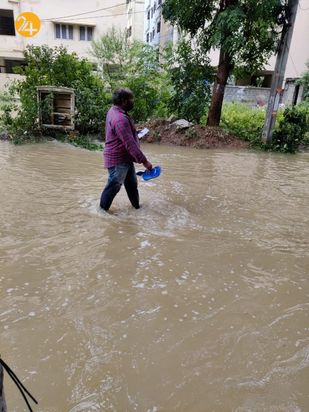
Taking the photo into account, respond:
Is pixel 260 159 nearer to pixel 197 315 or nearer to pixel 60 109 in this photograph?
pixel 60 109

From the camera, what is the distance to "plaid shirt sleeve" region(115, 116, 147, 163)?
4453 mm

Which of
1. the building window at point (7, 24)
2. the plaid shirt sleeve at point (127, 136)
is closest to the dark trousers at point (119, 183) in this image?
the plaid shirt sleeve at point (127, 136)

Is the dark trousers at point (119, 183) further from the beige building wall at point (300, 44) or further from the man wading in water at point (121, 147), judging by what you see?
the beige building wall at point (300, 44)

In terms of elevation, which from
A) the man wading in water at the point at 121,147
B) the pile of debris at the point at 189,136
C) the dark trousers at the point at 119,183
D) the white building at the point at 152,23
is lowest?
the pile of debris at the point at 189,136

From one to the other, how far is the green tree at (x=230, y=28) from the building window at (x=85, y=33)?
20061 mm

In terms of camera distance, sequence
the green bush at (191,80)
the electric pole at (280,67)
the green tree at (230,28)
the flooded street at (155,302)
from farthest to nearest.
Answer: the green bush at (191,80), the electric pole at (280,67), the green tree at (230,28), the flooded street at (155,302)

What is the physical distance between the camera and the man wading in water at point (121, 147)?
4473mm

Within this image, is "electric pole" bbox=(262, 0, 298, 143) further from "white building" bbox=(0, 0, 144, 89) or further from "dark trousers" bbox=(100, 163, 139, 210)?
"white building" bbox=(0, 0, 144, 89)

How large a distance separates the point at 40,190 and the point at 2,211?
1.15 meters

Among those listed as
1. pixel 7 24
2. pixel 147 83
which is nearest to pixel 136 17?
pixel 7 24

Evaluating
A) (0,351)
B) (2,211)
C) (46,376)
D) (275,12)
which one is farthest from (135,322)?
(275,12)

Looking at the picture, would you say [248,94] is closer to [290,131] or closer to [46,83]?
[290,131]

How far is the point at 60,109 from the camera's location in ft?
35.1

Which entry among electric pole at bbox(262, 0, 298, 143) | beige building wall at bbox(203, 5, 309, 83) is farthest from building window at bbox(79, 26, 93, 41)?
electric pole at bbox(262, 0, 298, 143)
